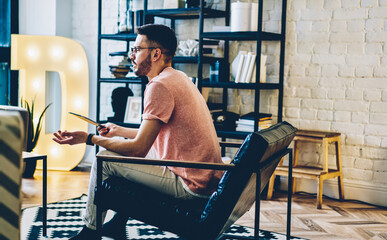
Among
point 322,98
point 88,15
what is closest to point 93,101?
point 88,15

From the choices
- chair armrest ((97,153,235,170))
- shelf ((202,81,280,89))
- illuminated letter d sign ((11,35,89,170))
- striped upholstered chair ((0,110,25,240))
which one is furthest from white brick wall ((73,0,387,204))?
striped upholstered chair ((0,110,25,240))

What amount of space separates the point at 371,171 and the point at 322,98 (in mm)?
701

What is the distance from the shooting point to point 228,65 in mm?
4121

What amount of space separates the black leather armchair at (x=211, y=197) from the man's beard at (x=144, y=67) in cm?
59

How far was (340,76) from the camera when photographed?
3.96m

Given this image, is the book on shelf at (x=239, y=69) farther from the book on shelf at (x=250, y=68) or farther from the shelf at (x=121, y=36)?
the shelf at (x=121, y=36)

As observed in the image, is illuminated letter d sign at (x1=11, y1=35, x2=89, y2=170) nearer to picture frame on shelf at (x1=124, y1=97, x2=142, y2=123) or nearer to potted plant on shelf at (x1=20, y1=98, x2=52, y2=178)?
potted plant on shelf at (x1=20, y1=98, x2=52, y2=178)

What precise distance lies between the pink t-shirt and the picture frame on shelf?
2.39m

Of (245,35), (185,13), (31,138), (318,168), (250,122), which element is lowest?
(318,168)

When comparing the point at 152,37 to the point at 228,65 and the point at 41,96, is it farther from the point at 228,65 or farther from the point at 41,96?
the point at 41,96

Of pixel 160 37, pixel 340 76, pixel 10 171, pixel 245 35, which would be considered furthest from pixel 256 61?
pixel 10 171

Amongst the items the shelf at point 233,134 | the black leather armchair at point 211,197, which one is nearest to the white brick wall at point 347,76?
the shelf at point 233,134

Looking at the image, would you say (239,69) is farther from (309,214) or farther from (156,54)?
(156,54)

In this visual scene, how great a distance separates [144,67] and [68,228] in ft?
3.90
